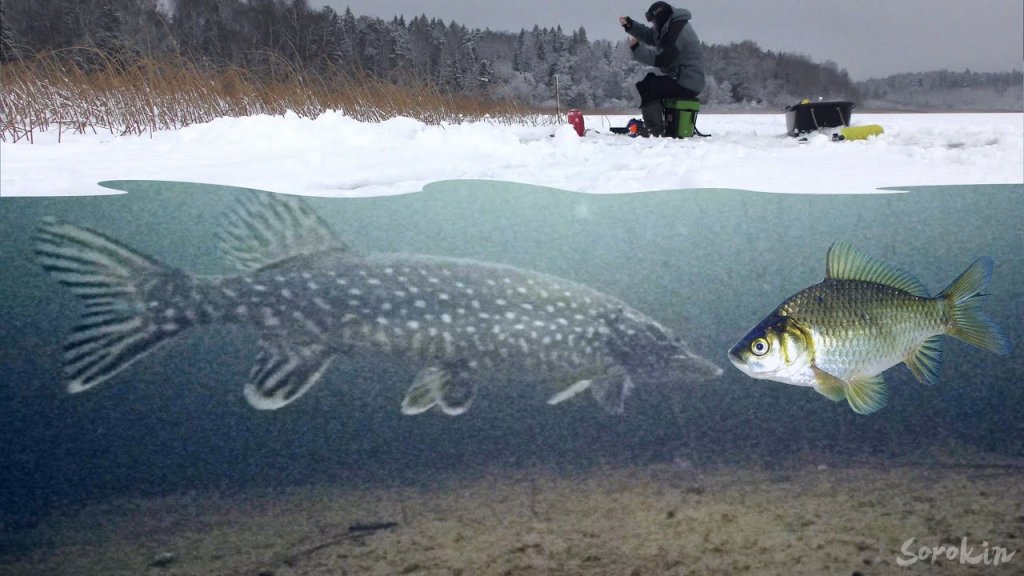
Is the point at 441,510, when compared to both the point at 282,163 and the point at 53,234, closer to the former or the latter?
the point at 282,163

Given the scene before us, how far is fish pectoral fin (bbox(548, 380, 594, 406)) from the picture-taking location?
2.92 m

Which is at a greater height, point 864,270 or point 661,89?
point 661,89

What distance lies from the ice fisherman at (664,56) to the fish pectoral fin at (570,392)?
3.05 feet

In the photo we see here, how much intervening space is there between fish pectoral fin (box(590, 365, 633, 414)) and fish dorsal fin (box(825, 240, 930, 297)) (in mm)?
773

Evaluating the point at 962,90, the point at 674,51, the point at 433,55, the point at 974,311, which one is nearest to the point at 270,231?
the point at 433,55

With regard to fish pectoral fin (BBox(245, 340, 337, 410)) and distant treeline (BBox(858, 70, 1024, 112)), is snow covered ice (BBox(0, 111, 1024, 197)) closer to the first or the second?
distant treeline (BBox(858, 70, 1024, 112))

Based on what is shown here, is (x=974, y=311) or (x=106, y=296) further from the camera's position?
(x=974, y=311)

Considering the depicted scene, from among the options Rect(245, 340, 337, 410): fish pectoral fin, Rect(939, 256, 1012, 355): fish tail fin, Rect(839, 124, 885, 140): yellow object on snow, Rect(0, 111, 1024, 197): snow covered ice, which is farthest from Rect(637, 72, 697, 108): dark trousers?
Rect(245, 340, 337, 410): fish pectoral fin

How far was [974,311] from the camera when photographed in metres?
2.99

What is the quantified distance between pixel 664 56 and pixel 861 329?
1149mm

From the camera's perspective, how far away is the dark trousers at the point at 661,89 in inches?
120

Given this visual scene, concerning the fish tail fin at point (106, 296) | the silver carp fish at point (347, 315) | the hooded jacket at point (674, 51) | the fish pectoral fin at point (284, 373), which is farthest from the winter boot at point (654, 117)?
the fish tail fin at point (106, 296)

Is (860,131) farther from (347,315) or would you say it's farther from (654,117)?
(347,315)

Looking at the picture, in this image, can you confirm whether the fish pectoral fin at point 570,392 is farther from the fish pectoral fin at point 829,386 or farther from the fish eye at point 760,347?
the fish pectoral fin at point 829,386
